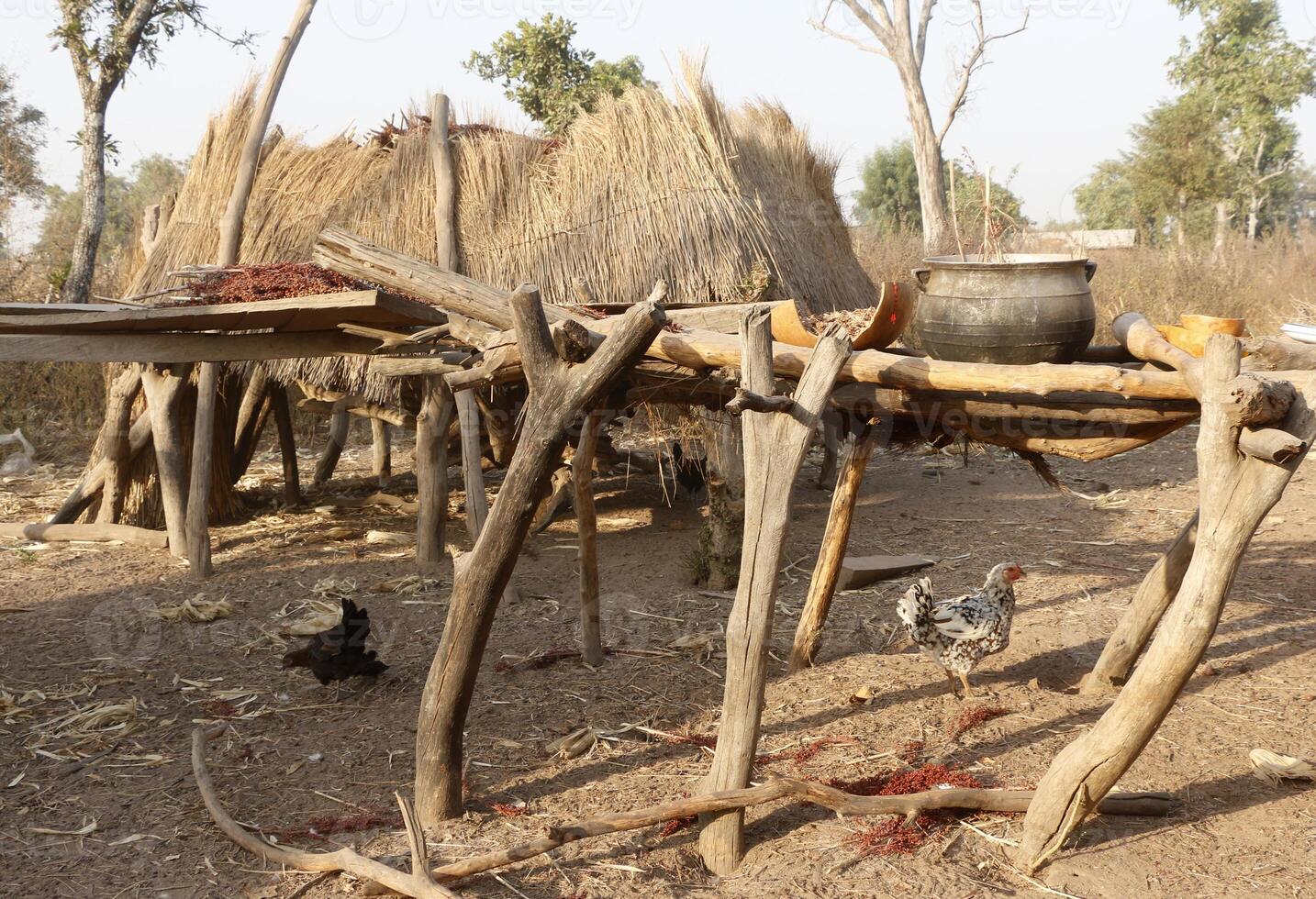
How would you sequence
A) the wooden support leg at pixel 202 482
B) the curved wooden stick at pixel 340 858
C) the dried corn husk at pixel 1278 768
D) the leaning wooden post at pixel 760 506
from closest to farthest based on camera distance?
the curved wooden stick at pixel 340 858 < the leaning wooden post at pixel 760 506 < the dried corn husk at pixel 1278 768 < the wooden support leg at pixel 202 482

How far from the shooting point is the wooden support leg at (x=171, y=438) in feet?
25.4

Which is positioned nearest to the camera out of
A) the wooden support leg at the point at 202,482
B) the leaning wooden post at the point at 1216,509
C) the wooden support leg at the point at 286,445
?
the leaning wooden post at the point at 1216,509

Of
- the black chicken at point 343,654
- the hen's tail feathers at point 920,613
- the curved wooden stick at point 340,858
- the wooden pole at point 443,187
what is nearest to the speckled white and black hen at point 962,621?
the hen's tail feathers at point 920,613

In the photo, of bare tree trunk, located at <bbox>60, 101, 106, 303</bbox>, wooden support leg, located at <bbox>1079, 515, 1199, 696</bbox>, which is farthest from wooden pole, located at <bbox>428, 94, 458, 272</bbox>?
bare tree trunk, located at <bbox>60, 101, 106, 303</bbox>

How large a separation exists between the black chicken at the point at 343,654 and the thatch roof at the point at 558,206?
302 cm

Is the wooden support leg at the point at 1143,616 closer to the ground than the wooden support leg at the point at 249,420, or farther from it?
closer to the ground

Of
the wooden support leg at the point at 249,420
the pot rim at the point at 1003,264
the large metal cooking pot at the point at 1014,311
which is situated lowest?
the wooden support leg at the point at 249,420

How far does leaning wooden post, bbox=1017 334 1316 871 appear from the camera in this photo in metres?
2.95

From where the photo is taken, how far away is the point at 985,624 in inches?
190

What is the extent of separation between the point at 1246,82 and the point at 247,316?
26282 millimetres

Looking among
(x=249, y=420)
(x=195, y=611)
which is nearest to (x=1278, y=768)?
(x=195, y=611)

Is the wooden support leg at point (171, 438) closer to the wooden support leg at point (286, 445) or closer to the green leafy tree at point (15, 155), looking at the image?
A: the wooden support leg at point (286, 445)

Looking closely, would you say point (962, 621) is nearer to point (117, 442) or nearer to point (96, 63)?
point (117, 442)

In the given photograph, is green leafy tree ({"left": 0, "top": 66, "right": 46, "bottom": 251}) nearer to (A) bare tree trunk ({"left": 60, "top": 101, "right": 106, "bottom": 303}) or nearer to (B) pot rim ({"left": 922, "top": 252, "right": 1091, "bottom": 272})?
(A) bare tree trunk ({"left": 60, "top": 101, "right": 106, "bottom": 303})
